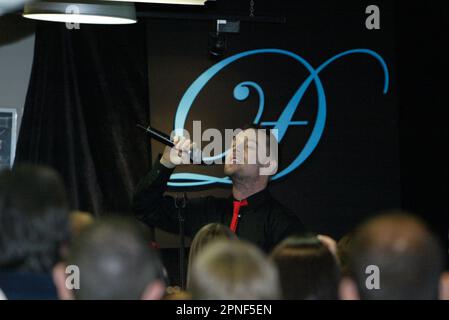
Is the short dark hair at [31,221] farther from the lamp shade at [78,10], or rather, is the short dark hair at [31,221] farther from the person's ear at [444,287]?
the lamp shade at [78,10]

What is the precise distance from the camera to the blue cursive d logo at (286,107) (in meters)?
4.98

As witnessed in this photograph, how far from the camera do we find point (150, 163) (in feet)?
16.1

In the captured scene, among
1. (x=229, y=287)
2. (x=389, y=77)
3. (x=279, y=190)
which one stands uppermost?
(x=389, y=77)

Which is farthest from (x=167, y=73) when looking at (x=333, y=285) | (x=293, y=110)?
(x=333, y=285)

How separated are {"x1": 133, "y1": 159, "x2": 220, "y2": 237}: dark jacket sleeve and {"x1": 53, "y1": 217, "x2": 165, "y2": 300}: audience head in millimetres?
2153

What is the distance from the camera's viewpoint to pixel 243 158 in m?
4.08

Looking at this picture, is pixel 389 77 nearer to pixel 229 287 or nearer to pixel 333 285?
pixel 333 285

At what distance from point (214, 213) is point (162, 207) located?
0.95 ft

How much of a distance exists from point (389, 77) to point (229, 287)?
3917 mm

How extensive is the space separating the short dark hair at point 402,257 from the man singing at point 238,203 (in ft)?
6.54

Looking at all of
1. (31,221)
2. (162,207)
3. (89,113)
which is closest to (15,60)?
(89,113)

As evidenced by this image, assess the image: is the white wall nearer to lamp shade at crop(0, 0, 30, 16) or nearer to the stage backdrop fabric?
the stage backdrop fabric

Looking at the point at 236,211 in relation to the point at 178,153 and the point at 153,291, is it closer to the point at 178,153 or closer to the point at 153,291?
the point at 178,153

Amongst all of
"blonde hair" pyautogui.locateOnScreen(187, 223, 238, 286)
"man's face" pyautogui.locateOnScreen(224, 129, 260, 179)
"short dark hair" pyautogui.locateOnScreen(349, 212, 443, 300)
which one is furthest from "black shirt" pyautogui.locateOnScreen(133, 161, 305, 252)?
"short dark hair" pyautogui.locateOnScreen(349, 212, 443, 300)
